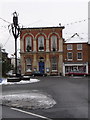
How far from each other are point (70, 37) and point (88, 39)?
402 cm

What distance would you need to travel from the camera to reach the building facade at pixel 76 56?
5345cm

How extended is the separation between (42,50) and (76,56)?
7305mm

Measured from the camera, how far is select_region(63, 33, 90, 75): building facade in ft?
175

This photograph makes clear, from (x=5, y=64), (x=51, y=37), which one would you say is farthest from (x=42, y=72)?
(x=5, y=64)

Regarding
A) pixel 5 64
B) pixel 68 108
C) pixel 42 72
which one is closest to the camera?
pixel 68 108

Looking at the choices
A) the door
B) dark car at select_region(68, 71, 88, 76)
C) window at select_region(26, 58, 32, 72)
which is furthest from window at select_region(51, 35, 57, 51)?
dark car at select_region(68, 71, 88, 76)

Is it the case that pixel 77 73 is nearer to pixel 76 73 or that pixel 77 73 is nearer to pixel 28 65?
pixel 76 73

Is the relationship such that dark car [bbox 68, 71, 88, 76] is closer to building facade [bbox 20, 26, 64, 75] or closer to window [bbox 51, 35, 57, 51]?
building facade [bbox 20, 26, 64, 75]

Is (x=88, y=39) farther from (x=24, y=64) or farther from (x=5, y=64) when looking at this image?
(x=5, y=64)

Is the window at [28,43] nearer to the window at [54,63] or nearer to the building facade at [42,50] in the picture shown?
the building facade at [42,50]

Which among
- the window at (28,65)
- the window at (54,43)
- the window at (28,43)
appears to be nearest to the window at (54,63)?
the window at (54,43)

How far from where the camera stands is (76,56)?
5388cm

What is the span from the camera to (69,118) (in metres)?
8.28

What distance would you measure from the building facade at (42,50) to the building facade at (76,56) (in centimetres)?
108
